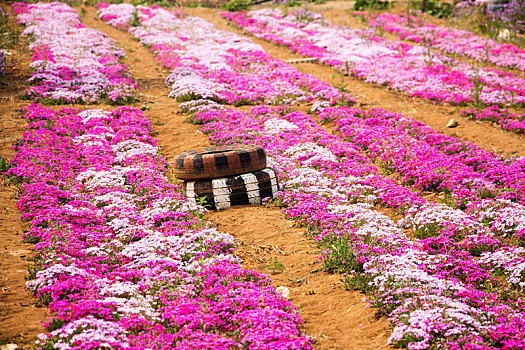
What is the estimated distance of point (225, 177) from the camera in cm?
1242

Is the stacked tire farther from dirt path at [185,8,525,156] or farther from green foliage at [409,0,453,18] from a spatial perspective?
green foliage at [409,0,453,18]

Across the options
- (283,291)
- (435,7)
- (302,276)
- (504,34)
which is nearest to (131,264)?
(283,291)

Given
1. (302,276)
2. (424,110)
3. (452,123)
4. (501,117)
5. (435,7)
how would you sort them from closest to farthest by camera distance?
(302,276) → (452,123) → (501,117) → (424,110) → (435,7)

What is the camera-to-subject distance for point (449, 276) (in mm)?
8922

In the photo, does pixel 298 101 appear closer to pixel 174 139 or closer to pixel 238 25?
pixel 174 139

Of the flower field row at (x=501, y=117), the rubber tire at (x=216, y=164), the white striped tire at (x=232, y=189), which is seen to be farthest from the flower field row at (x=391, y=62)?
the rubber tire at (x=216, y=164)

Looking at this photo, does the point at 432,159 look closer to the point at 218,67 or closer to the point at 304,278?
the point at 304,278

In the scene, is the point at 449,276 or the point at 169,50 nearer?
the point at 449,276

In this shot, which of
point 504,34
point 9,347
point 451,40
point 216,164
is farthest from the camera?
point 504,34

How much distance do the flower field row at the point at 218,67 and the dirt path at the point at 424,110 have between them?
1253 mm

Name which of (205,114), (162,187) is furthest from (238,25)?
(162,187)

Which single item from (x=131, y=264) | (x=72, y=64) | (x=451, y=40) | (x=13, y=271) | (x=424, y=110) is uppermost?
(x=451, y=40)

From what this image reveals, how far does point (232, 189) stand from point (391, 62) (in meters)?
17.2

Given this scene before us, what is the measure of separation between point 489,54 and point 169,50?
1759 cm
